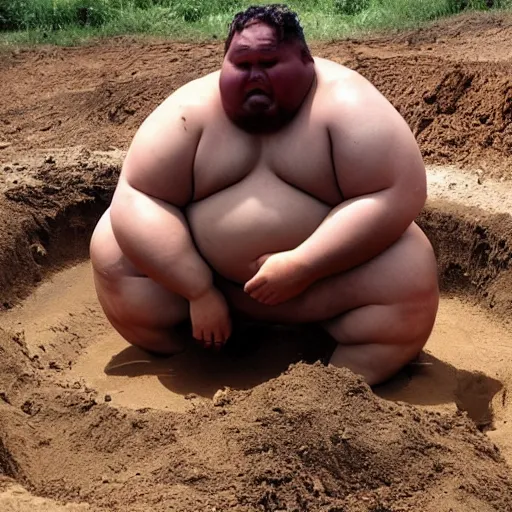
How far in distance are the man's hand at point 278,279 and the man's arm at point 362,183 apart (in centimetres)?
2

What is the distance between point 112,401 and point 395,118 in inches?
50.5

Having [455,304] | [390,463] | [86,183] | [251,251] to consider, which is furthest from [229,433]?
[86,183]

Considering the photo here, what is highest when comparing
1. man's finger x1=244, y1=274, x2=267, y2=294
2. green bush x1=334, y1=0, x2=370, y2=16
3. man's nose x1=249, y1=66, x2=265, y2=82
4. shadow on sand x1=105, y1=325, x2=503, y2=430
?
man's nose x1=249, y1=66, x2=265, y2=82

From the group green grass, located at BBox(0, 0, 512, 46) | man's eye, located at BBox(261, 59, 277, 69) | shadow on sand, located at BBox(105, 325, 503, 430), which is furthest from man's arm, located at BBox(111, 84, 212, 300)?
green grass, located at BBox(0, 0, 512, 46)

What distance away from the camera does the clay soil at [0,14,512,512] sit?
2512mm

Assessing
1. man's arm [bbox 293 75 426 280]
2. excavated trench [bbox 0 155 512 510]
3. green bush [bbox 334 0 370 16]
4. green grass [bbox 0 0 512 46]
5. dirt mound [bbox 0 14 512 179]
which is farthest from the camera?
green bush [bbox 334 0 370 16]

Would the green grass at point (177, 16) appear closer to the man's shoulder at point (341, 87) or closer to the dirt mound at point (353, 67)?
the dirt mound at point (353, 67)

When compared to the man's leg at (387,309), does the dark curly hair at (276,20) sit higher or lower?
higher

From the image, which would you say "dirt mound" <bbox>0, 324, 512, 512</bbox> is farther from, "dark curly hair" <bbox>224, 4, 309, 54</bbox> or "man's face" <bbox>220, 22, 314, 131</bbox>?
"dark curly hair" <bbox>224, 4, 309, 54</bbox>

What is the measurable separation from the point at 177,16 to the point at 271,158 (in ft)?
18.3

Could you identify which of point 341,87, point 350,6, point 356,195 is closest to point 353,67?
point 350,6

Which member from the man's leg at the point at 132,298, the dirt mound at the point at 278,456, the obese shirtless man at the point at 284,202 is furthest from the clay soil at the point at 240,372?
the obese shirtless man at the point at 284,202

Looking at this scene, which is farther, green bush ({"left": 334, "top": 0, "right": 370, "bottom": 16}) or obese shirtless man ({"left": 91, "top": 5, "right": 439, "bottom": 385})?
green bush ({"left": 334, "top": 0, "right": 370, "bottom": 16})

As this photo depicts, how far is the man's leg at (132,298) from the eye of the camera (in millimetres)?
3346
